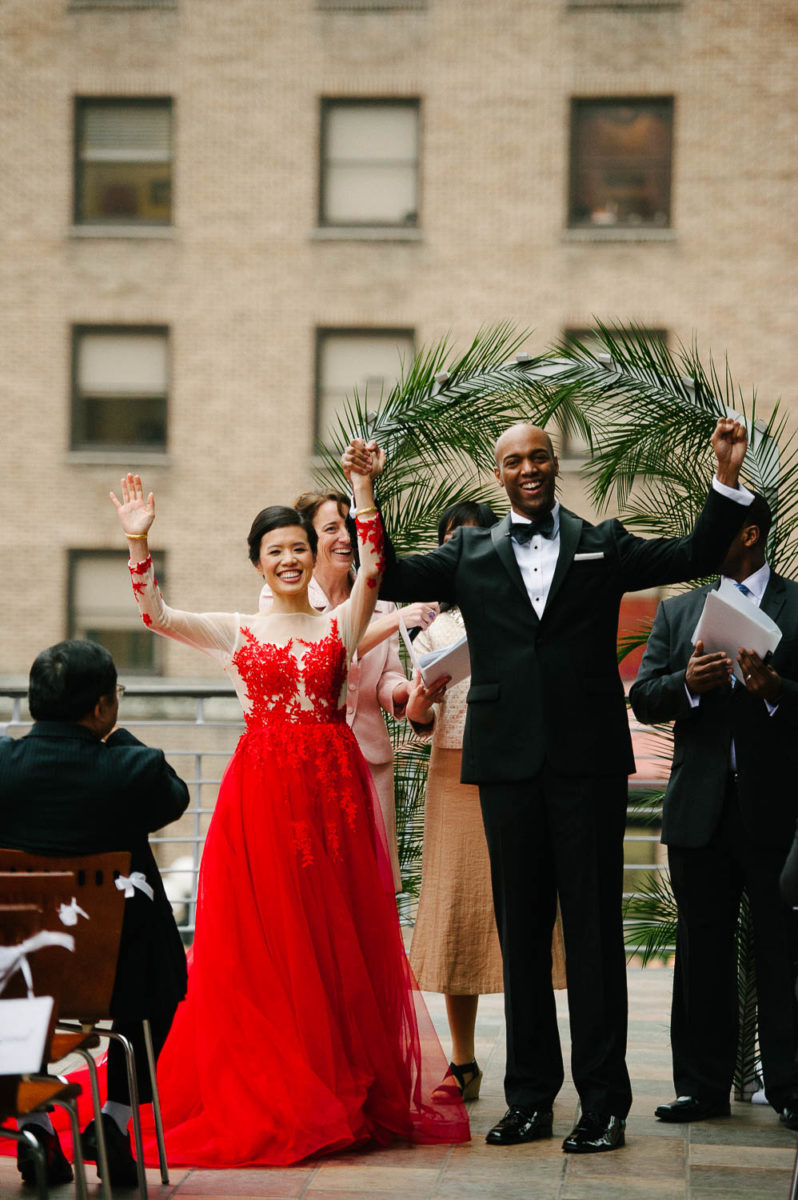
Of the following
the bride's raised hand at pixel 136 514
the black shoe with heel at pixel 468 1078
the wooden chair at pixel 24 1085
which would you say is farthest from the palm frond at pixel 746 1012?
the wooden chair at pixel 24 1085

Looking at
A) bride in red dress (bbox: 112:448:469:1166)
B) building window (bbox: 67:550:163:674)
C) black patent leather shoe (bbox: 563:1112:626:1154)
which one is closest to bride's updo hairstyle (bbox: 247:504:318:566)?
bride in red dress (bbox: 112:448:469:1166)

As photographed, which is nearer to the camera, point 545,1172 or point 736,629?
point 545,1172

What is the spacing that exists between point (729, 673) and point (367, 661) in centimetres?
125

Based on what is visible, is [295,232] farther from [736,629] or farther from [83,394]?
[736,629]

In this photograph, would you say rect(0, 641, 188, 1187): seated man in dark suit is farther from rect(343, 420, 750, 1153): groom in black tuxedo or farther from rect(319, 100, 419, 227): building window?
rect(319, 100, 419, 227): building window

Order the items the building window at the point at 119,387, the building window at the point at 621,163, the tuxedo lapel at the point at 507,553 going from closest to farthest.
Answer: the tuxedo lapel at the point at 507,553
the building window at the point at 621,163
the building window at the point at 119,387

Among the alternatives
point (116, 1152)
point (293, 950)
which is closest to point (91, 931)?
point (116, 1152)

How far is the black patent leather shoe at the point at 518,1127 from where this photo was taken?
12.9 ft

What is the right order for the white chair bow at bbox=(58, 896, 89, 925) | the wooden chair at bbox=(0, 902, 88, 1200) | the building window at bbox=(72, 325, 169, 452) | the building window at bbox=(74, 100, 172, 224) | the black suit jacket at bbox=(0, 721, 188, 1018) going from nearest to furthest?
the wooden chair at bbox=(0, 902, 88, 1200)
the white chair bow at bbox=(58, 896, 89, 925)
the black suit jacket at bbox=(0, 721, 188, 1018)
the building window at bbox=(74, 100, 172, 224)
the building window at bbox=(72, 325, 169, 452)

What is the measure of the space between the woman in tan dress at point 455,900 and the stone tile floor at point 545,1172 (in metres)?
0.34

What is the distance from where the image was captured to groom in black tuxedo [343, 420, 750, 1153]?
388 cm

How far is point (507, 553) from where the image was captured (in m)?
4.01

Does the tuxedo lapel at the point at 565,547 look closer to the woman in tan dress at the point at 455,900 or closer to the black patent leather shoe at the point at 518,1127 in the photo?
the woman in tan dress at the point at 455,900

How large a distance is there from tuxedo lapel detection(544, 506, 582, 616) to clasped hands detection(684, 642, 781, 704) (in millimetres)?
430
